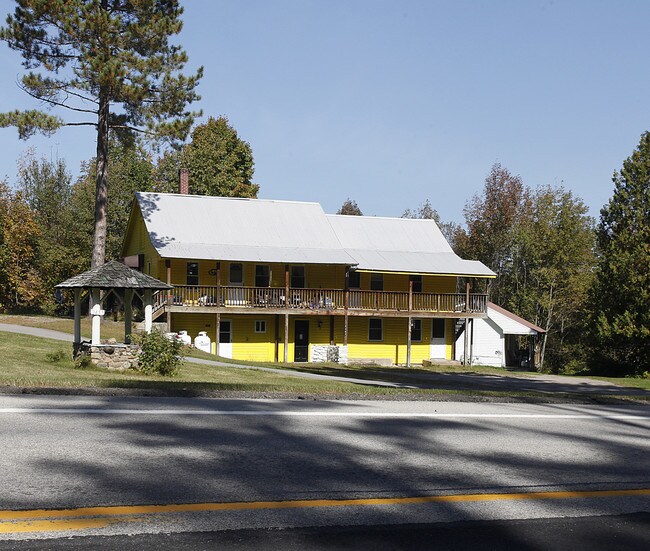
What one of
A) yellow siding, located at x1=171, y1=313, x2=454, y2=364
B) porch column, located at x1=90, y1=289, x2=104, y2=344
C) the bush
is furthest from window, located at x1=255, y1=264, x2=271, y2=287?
Answer: the bush

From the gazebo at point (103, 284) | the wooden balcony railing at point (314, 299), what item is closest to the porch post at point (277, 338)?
the wooden balcony railing at point (314, 299)

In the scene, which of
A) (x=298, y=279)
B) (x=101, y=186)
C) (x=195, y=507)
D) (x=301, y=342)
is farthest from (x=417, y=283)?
(x=195, y=507)

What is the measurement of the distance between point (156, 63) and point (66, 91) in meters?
3.64

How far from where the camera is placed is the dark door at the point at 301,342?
43.9m

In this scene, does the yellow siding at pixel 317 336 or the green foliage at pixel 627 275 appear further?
the yellow siding at pixel 317 336

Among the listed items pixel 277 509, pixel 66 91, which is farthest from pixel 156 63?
pixel 277 509

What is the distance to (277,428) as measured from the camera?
27.4ft

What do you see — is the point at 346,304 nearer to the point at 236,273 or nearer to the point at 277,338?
the point at 277,338

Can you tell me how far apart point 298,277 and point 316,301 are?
2.59m

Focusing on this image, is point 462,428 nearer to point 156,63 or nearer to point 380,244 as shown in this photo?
point 156,63

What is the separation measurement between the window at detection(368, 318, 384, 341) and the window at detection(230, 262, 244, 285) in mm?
8303

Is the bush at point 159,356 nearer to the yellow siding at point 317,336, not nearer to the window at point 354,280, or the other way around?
the yellow siding at point 317,336

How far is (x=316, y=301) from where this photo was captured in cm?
4191

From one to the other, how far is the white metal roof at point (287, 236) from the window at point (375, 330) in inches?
154
